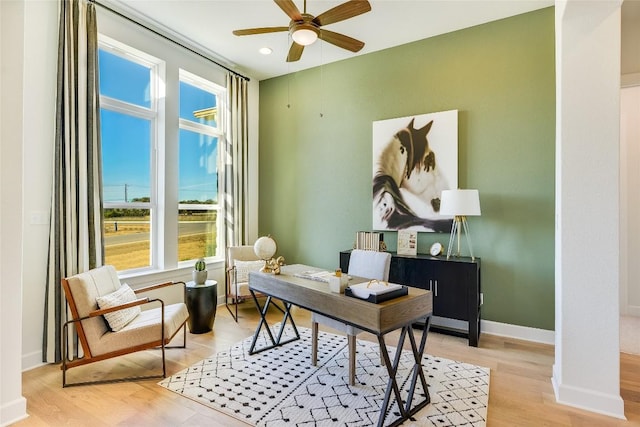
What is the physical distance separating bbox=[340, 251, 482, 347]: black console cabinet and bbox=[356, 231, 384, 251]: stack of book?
0.30m

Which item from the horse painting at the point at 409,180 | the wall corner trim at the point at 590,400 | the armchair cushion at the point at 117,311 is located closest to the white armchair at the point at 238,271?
the armchair cushion at the point at 117,311

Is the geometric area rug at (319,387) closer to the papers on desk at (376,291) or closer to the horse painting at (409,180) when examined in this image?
the papers on desk at (376,291)

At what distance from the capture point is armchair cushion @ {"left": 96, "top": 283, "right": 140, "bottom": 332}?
271 centimetres

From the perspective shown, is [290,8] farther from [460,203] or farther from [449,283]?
[449,283]

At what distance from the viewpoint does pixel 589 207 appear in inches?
92.7

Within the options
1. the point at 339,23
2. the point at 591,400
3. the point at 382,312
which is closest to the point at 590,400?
the point at 591,400

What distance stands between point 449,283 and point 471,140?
61.6 inches

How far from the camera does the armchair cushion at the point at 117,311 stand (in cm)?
271

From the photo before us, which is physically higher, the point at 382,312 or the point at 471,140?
the point at 471,140

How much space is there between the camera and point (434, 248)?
12.4 ft

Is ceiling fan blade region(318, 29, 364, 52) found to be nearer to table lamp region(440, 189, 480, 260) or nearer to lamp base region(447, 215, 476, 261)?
table lamp region(440, 189, 480, 260)

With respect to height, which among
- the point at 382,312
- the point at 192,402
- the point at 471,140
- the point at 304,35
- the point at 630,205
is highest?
the point at 304,35

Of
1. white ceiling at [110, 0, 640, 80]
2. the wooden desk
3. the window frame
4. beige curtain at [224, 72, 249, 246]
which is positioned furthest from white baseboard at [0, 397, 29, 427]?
white ceiling at [110, 0, 640, 80]

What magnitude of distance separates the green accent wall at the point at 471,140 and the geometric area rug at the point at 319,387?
4.30 feet
